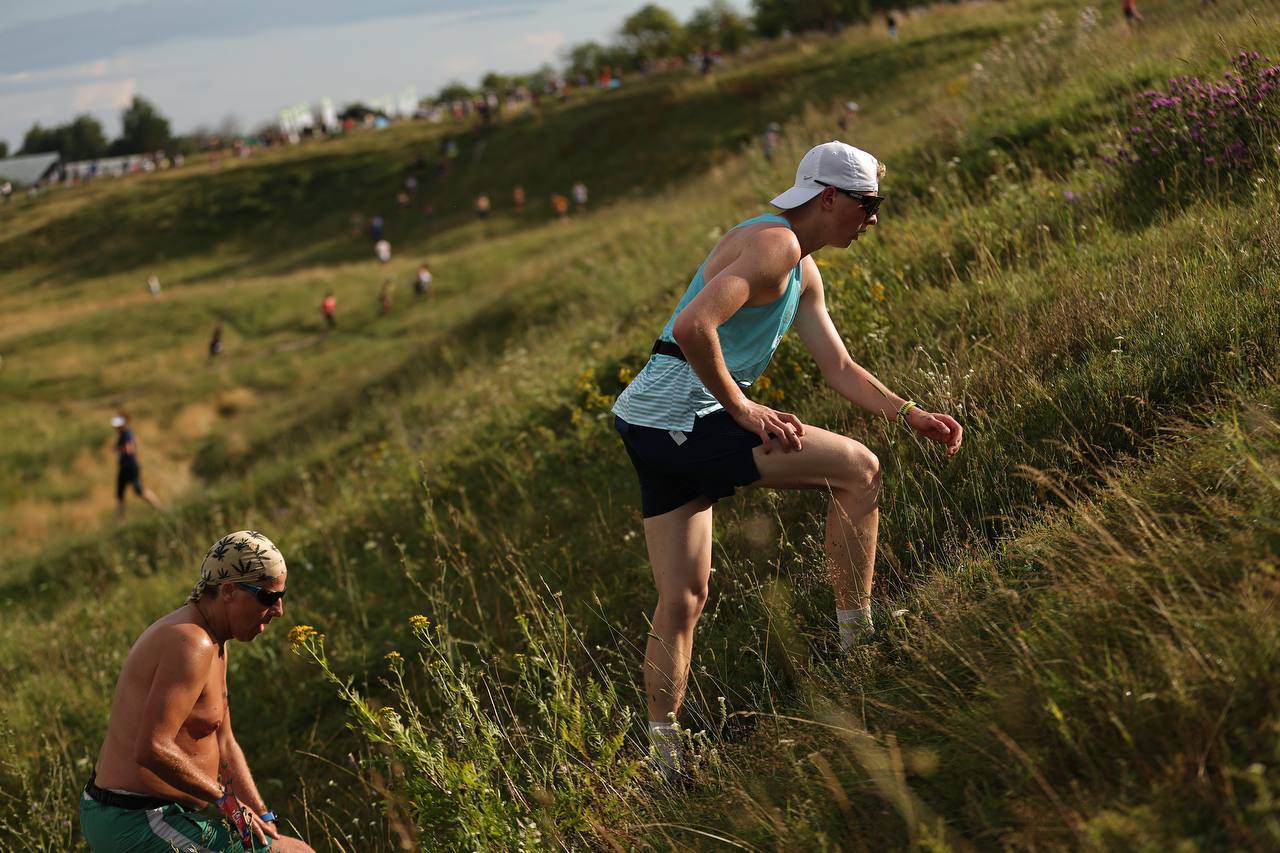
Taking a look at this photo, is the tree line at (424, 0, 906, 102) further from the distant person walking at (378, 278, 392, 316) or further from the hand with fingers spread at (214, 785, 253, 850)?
the hand with fingers spread at (214, 785, 253, 850)

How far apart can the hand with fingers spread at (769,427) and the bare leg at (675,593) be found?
0.34m

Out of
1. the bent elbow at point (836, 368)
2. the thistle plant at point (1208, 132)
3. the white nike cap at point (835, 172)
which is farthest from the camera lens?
the thistle plant at point (1208, 132)

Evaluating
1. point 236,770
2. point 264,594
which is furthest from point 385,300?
point 264,594

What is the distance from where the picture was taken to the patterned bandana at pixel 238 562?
3801 mm

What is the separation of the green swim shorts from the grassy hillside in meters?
0.50

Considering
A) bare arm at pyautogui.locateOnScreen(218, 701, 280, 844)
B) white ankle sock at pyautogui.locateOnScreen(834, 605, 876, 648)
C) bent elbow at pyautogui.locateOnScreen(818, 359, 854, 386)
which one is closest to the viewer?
white ankle sock at pyautogui.locateOnScreen(834, 605, 876, 648)

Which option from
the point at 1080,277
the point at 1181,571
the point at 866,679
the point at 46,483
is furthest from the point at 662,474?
the point at 46,483

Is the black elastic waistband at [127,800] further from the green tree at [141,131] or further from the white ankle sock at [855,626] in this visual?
the green tree at [141,131]

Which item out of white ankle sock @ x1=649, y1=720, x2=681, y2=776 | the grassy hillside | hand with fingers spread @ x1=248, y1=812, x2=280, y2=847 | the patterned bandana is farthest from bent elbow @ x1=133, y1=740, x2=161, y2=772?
white ankle sock @ x1=649, y1=720, x2=681, y2=776

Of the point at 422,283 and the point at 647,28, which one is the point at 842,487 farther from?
the point at 647,28

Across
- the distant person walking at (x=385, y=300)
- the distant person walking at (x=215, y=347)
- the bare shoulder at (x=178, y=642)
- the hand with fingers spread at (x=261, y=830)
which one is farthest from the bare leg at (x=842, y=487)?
the distant person walking at (x=215, y=347)

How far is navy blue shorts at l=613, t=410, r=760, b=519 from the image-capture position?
3.46m

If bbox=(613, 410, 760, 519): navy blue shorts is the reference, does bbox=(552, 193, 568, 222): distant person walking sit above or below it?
above

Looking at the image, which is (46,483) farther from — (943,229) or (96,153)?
(96,153)
